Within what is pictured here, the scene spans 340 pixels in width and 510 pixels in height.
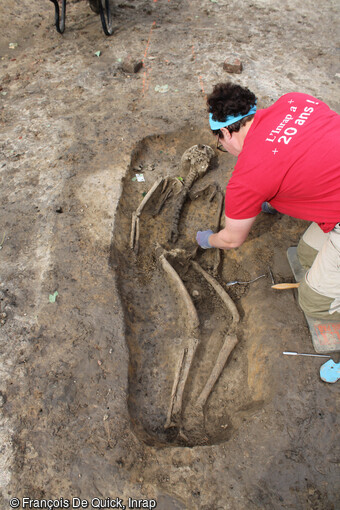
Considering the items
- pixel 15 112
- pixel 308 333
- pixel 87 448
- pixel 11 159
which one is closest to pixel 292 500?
pixel 308 333

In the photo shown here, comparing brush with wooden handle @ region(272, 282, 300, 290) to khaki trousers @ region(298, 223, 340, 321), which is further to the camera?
brush with wooden handle @ region(272, 282, 300, 290)

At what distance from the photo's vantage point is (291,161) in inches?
92.7

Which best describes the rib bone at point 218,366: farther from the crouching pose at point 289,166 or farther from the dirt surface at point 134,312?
the crouching pose at point 289,166

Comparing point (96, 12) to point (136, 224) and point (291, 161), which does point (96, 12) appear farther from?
point (291, 161)

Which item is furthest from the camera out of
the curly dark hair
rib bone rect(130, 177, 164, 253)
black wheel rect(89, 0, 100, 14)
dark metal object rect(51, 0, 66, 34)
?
black wheel rect(89, 0, 100, 14)

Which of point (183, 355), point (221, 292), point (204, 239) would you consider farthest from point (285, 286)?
point (183, 355)

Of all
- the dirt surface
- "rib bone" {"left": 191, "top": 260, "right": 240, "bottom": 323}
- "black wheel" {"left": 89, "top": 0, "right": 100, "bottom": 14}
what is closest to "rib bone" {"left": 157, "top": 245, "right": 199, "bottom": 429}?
the dirt surface

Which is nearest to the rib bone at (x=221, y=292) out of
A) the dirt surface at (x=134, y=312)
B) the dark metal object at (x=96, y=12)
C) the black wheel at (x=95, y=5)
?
the dirt surface at (x=134, y=312)

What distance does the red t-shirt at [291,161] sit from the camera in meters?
2.36

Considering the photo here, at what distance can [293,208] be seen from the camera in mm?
2721

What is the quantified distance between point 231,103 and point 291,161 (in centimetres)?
63

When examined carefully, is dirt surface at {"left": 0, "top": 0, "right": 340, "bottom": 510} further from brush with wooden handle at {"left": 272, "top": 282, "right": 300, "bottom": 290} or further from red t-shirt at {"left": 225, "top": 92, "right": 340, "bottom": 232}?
red t-shirt at {"left": 225, "top": 92, "right": 340, "bottom": 232}

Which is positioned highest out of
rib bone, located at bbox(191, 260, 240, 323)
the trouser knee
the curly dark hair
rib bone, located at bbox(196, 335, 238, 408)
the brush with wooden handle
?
the curly dark hair

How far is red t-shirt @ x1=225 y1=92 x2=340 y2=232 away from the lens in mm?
2357
